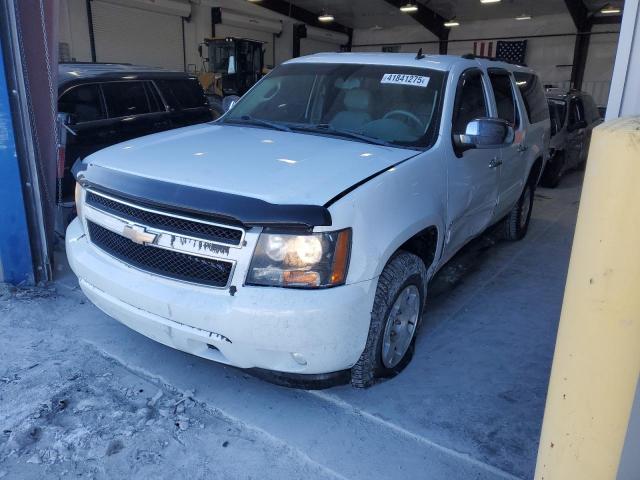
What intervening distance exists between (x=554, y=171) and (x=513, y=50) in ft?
64.1

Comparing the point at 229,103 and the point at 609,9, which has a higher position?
the point at 609,9

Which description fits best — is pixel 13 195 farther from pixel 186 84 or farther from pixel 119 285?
pixel 186 84

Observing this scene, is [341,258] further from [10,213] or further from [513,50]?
[513,50]

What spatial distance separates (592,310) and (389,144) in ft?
6.68

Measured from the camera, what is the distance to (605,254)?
1.22 metres

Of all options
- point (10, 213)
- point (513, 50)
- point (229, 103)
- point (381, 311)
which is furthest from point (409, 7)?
point (381, 311)

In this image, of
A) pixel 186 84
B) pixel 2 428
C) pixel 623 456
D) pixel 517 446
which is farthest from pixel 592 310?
pixel 186 84

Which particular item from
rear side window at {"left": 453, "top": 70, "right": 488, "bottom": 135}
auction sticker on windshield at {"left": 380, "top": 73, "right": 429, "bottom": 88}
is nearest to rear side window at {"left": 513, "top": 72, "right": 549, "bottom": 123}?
rear side window at {"left": 453, "top": 70, "right": 488, "bottom": 135}

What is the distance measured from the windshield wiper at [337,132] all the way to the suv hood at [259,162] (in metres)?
0.09

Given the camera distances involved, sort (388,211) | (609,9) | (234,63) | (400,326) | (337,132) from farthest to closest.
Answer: (609,9) < (234,63) < (337,132) < (400,326) < (388,211)

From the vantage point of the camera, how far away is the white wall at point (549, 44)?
918 inches

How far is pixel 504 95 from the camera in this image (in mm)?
4594

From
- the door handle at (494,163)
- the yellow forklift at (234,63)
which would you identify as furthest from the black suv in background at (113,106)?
the yellow forklift at (234,63)

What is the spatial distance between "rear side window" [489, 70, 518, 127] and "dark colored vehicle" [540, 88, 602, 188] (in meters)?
4.21
